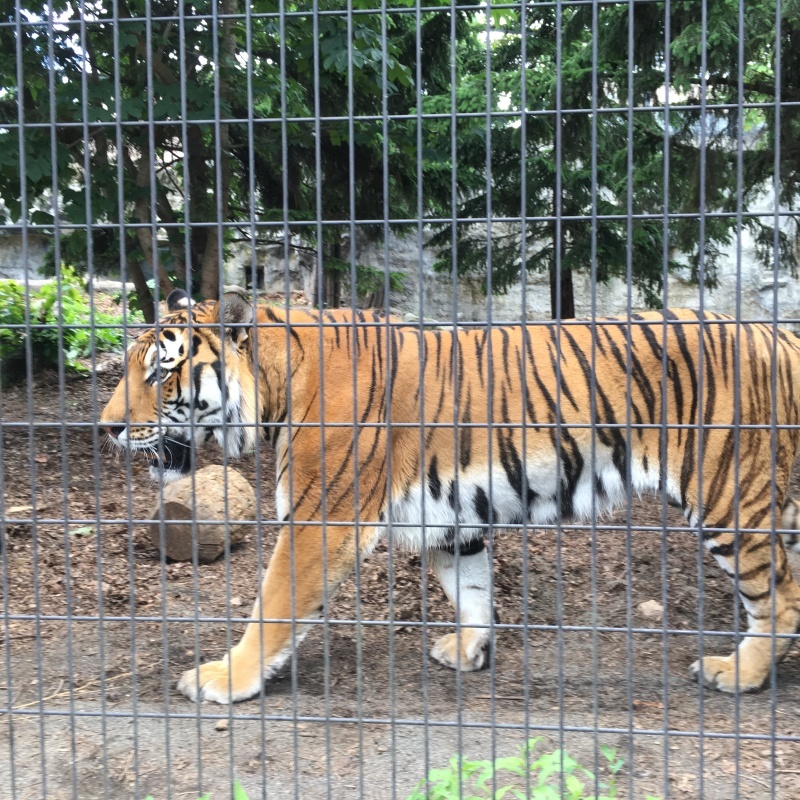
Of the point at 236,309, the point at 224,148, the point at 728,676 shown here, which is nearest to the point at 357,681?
the point at 236,309

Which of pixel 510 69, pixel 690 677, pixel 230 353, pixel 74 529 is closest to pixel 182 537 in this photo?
pixel 74 529

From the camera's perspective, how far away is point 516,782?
9.80 feet

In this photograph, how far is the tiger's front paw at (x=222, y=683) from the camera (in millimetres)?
3672

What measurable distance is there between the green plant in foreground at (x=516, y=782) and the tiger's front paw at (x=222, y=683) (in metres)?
0.98

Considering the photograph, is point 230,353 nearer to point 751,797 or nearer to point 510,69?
point 751,797

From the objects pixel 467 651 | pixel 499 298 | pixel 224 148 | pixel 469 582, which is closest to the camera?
pixel 467 651

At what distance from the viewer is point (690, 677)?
3.98 meters

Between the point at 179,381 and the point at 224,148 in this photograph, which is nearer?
the point at 179,381

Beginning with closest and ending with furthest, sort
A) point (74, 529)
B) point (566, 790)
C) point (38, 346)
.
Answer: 1. point (566, 790)
2. point (74, 529)
3. point (38, 346)

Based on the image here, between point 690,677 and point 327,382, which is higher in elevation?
point 327,382

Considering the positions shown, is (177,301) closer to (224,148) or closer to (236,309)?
(236,309)

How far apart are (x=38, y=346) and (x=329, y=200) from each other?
304 centimetres

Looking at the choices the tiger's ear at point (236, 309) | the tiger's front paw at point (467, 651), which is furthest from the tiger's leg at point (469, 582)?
the tiger's ear at point (236, 309)

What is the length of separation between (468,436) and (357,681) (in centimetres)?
115
